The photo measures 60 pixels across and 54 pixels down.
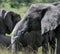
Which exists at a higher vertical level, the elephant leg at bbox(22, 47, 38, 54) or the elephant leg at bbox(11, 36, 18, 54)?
the elephant leg at bbox(11, 36, 18, 54)

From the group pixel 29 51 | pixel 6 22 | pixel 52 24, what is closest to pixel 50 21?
pixel 52 24

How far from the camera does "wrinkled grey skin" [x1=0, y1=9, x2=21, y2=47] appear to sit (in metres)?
6.15

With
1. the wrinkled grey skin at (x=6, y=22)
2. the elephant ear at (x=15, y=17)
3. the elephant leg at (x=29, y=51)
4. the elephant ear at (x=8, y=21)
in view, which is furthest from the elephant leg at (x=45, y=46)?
the elephant ear at (x=8, y=21)

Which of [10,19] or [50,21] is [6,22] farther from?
[50,21]

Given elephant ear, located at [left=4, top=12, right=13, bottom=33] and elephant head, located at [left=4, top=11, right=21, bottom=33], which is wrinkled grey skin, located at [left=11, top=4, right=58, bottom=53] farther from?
elephant ear, located at [left=4, top=12, right=13, bottom=33]

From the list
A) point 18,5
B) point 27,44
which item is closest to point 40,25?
point 27,44

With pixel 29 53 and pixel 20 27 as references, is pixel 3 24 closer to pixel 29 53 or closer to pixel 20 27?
pixel 29 53

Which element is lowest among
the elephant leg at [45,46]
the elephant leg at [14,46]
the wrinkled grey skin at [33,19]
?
the elephant leg at [45,46]

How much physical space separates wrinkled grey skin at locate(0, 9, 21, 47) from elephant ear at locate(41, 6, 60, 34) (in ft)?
5.91

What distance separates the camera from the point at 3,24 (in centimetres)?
655

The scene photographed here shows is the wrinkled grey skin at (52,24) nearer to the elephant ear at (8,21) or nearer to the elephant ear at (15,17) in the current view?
the elephant ear at (15,17)

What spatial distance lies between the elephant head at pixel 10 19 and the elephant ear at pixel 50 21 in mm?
1885

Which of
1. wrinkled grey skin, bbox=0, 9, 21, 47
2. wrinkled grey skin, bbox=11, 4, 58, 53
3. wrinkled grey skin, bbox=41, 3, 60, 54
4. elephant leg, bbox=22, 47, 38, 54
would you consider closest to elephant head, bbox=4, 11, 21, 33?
wrinkled grey skin, bbox=0, 9, 21, 47

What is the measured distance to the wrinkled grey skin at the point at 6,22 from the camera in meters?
6.15
